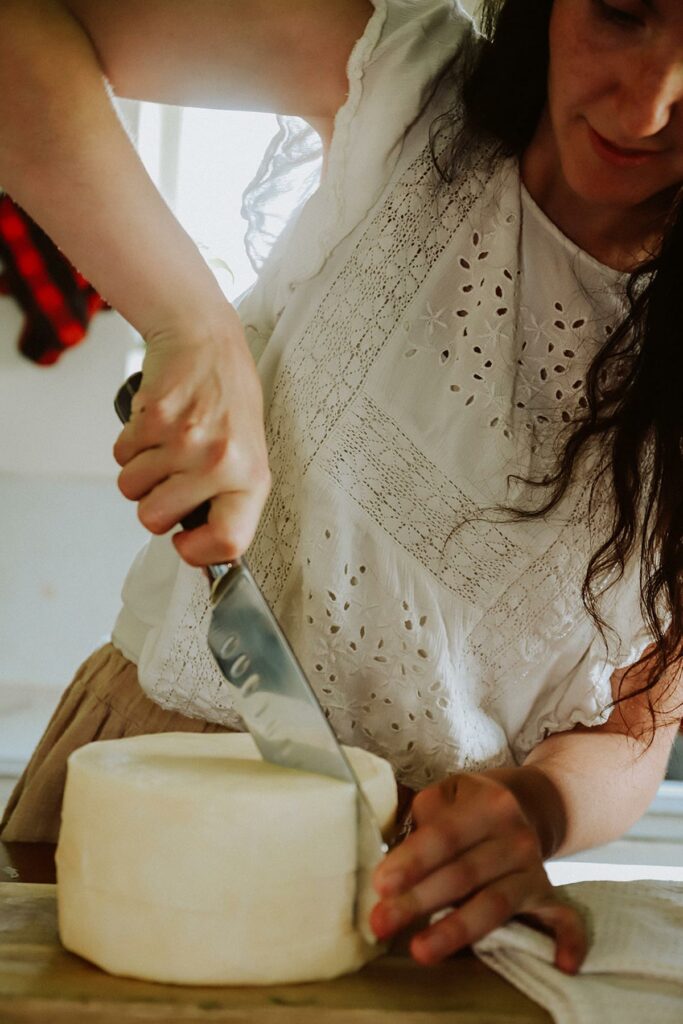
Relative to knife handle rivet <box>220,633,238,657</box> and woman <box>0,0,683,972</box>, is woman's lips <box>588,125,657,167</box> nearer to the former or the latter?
woman <box>0,0,683,972</box>

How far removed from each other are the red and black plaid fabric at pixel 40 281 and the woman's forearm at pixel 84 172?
1.94 meters

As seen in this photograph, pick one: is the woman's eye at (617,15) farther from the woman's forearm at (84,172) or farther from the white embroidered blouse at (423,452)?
the woman's forearm at (84,172)

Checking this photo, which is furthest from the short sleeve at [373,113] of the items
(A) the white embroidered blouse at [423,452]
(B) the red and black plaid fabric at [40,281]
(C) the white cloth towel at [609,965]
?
(B) the red and black plaid fabric at [40,281]

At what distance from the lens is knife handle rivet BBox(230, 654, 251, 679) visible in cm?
71

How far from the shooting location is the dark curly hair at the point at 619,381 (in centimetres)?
90

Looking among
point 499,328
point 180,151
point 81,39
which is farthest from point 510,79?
point 180,151

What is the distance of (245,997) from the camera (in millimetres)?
629

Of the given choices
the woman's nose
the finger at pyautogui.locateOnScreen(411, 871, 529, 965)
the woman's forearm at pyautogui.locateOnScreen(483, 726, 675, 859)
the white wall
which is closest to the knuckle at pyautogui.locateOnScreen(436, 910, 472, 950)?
the finger at pyautogui.locateOnScreen(411, 871, 529, 965)

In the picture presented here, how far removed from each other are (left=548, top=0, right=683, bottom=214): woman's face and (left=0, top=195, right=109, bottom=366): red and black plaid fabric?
6.71ft

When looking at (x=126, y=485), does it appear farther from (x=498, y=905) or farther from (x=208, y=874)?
(x=498, y=905)

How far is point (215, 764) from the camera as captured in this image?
702mm

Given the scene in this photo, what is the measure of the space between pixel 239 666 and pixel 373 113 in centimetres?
47

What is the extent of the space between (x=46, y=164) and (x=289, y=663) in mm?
405

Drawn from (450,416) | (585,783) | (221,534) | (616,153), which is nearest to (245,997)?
(221,534)
